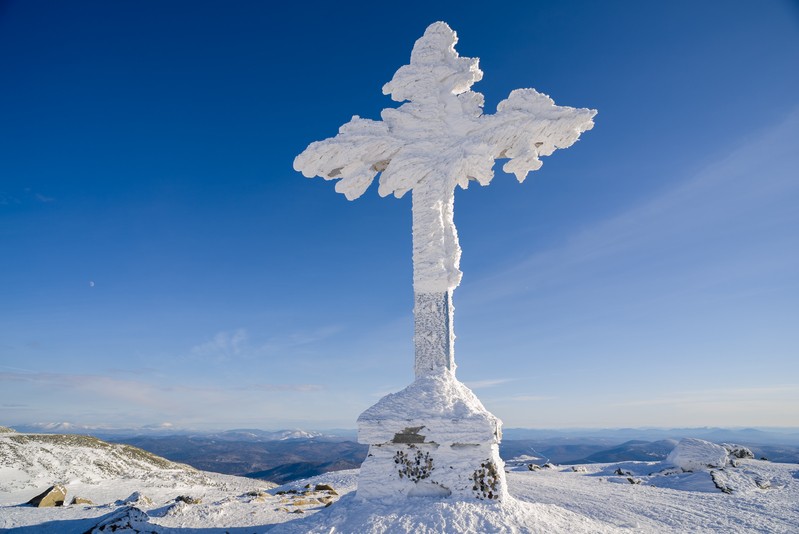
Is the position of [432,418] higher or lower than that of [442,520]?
higher

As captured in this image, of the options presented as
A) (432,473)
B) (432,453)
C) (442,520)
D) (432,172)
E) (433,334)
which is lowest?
(442,520)

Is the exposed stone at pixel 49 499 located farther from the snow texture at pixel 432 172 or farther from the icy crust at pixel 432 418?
the icy crust at pixel 432 418

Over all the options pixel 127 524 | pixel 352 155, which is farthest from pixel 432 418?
pixel 127 524

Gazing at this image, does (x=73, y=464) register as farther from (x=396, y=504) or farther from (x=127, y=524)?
(x=396, y=504)

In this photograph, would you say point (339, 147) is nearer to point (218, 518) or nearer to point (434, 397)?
point (434, 397)

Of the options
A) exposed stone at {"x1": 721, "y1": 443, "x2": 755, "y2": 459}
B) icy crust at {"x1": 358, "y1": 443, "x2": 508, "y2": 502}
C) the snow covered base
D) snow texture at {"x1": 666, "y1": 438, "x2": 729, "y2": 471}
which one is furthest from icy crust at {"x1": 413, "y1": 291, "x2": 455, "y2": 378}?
exposed stone at {"x1": 721, "y1": 443, "x2": 755, "y2": 459}

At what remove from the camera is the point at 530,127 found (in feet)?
35.5

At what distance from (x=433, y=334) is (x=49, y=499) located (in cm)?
1346

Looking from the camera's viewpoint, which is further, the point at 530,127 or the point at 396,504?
the point at 530,127

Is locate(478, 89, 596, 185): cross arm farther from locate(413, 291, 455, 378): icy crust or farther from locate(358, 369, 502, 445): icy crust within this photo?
locate(358, 369, 502, 445): icy crust

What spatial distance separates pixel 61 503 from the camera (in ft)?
46.5

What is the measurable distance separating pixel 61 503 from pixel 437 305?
13.8 metres

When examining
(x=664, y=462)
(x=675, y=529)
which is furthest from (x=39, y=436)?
(x=664, y=462)

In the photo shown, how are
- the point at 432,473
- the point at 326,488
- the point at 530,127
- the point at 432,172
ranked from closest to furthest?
the point at 432,473, the point at 530,127, the point at 432,172, the point at 326,488
